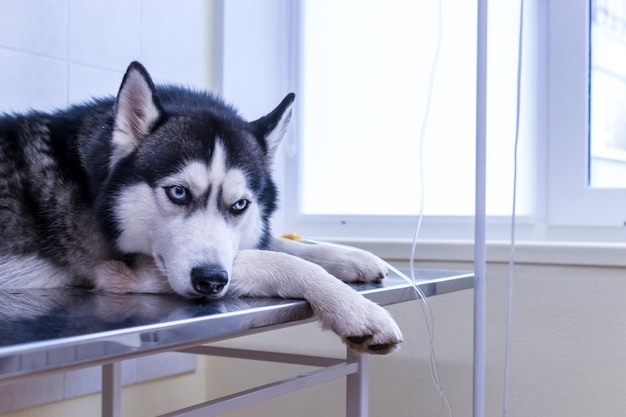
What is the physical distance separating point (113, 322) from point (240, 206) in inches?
16.7

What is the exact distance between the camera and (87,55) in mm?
1724

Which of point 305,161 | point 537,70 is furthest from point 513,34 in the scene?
point 305,161

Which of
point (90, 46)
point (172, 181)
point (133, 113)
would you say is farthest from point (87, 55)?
point (172, 181)

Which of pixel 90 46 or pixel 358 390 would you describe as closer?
pixel 358 390

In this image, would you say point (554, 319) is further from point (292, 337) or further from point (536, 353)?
point (292, 337)

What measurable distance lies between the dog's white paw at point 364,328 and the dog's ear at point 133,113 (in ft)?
1.41

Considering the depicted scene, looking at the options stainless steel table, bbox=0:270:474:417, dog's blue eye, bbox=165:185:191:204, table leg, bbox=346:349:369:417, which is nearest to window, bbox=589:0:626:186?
stainless steel table, bbox=0:270:474:417

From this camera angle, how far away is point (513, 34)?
1982mm

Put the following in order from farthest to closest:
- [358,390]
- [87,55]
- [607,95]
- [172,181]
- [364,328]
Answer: [607,95] < [87,55] < [358,390] < [172,181] < [364,328]

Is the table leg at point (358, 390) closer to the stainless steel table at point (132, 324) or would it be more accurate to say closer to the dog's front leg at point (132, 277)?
the stainless steel table at point (132, 324)

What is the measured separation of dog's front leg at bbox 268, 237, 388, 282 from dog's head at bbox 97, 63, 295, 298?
0.15 m

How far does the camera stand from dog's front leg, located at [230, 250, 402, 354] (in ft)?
3.00

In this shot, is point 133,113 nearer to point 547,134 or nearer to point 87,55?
point 87,55

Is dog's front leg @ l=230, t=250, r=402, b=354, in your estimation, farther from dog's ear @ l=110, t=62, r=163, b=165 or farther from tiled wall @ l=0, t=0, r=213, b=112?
tiled wall @ l=0, t=0, r=213, b=112
